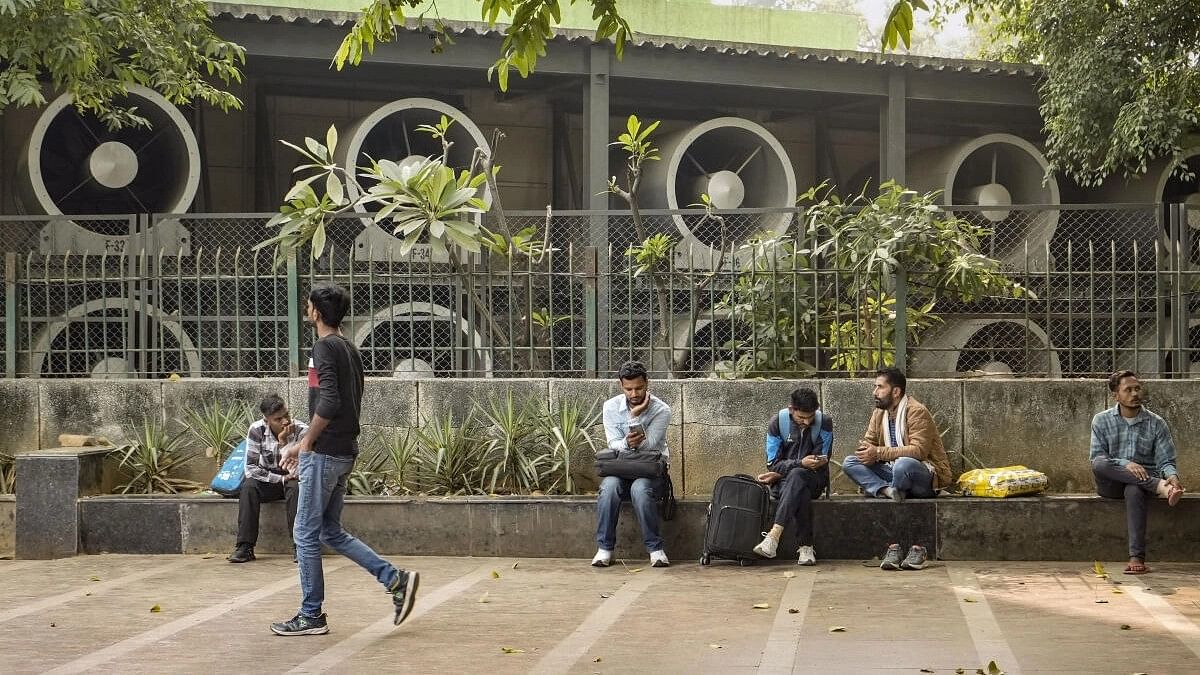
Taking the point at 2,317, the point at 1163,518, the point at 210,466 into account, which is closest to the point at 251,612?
the point at 210,466

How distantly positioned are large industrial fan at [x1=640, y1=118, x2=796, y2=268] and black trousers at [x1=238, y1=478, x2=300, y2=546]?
7128 millimetres

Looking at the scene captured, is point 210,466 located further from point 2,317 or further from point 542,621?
point 542,621

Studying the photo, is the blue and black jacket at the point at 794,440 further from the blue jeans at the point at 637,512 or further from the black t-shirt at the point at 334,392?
the black t-shirt at the point at 334,392

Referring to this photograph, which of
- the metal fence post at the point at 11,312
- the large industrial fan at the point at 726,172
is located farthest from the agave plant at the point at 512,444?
the large industrial fan at the point at 726,172

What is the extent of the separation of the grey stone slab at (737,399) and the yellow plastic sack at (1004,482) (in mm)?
1316

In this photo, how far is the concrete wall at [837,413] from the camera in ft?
33.4

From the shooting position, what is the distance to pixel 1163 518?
9164mm

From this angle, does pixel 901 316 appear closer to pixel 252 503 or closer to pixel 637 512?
pixel 637 512

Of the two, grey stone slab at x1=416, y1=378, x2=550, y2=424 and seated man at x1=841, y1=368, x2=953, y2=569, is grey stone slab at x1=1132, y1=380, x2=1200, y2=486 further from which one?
grey stone slab at x1=416, y1=378, x2=550, y2=424

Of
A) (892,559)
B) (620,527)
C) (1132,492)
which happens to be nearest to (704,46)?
(620,527)

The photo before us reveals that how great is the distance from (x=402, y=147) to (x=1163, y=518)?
9.77 m

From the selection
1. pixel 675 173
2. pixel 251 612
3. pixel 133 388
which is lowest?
pixel 251 612

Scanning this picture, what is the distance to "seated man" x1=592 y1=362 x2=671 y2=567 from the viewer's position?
30.0 feet

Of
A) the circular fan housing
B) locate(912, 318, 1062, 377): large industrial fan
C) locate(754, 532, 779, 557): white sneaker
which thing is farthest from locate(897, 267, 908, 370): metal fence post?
the circular fan housing
